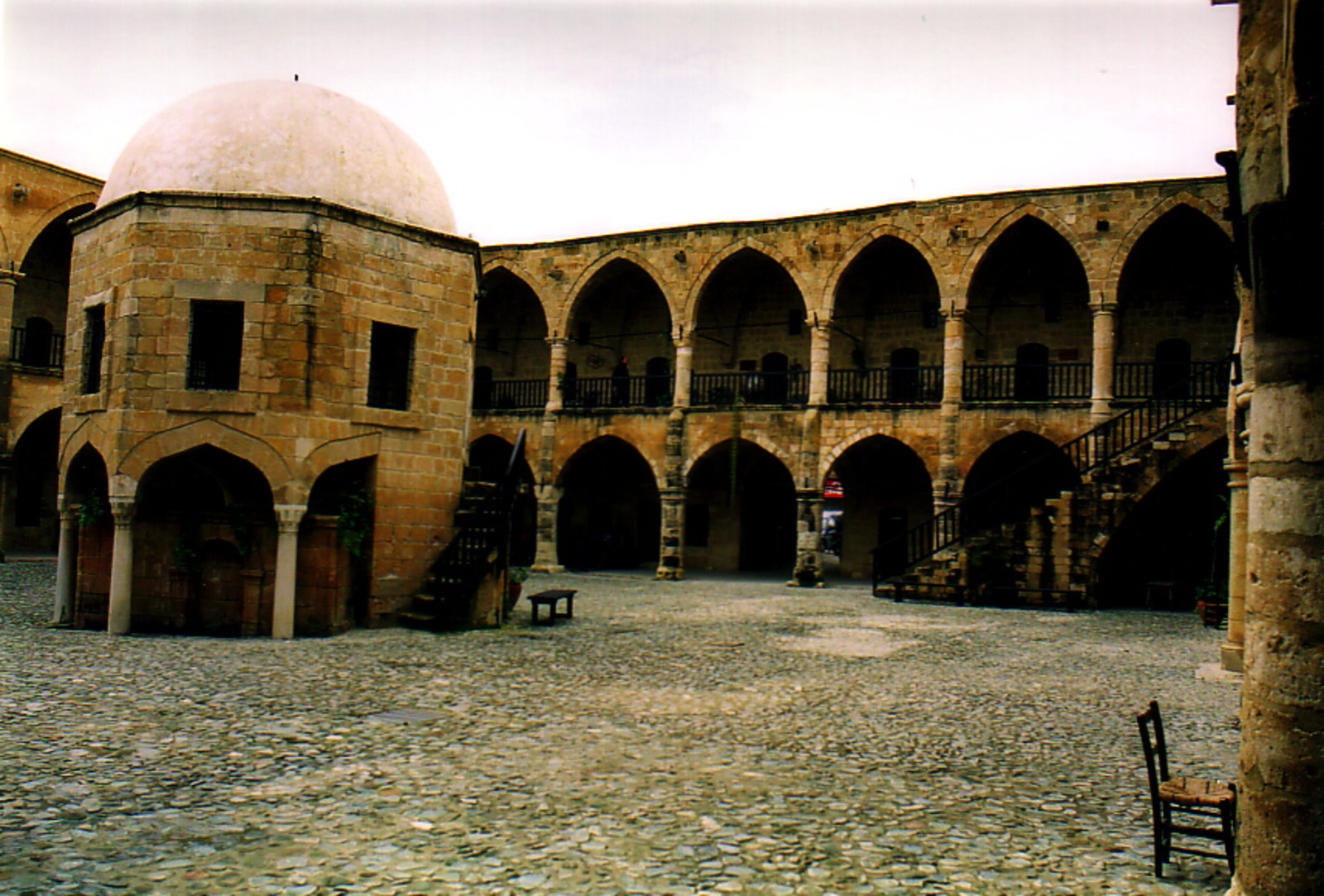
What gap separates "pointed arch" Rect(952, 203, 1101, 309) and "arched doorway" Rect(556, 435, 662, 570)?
10.1m

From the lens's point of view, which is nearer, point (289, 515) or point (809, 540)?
point (289, 515)

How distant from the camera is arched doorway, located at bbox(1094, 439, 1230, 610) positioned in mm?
18500

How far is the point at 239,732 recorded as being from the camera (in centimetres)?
732

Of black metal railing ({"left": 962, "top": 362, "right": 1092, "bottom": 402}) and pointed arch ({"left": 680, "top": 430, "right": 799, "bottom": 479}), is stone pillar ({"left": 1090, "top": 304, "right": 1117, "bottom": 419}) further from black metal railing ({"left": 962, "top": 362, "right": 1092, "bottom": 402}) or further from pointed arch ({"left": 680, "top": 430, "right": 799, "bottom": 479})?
pointed arch ({"left": 680, "top": 430, "right": 799, "bottom": 479})

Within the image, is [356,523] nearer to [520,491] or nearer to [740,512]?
[520,491]

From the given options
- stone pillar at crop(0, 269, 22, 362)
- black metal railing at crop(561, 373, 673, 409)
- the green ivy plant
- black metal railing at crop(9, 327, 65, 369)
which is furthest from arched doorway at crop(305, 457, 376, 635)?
black metal railing at crop(9, 327, 65, 369)

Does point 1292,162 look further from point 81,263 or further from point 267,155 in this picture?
point 81,263

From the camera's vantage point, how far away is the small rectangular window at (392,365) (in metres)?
13.0

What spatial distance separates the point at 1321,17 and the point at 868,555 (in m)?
21.6

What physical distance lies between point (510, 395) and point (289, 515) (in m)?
16.8

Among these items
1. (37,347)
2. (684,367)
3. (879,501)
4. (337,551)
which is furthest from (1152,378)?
(37,347)

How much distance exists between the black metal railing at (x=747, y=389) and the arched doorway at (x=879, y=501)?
85.8 inches

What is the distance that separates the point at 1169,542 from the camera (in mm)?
19047

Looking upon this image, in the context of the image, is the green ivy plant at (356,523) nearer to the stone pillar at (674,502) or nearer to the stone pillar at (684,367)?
the stone pillar at (674,502)
